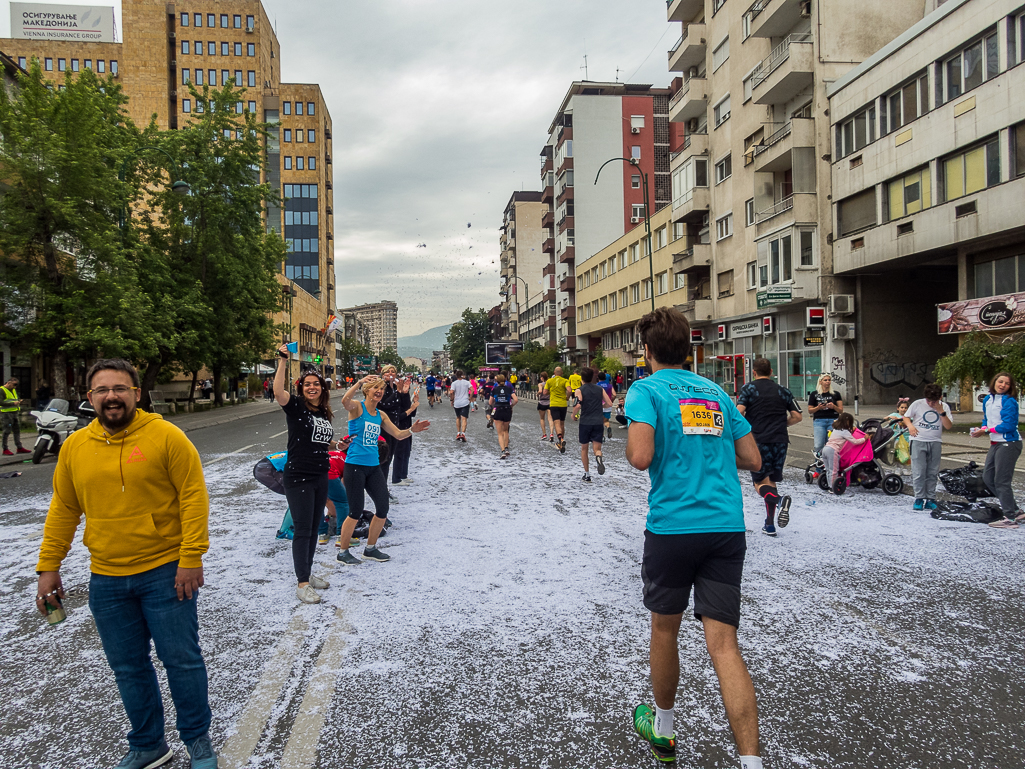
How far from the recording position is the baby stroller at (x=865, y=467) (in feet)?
31.2

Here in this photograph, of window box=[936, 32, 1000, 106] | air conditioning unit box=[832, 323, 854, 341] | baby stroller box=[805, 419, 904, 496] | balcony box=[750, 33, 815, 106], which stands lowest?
baby stroller box=[805, 419, 904, 496]

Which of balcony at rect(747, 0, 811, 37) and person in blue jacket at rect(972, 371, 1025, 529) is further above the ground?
balcony at rect(747, 0, 811, 37)

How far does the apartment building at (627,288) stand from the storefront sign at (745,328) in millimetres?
3980

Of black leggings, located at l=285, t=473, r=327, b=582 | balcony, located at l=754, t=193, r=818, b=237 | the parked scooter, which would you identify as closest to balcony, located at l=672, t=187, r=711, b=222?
balcony, located at l=754, t=193, r=818, b=237

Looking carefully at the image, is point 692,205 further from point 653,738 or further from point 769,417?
point 653,738

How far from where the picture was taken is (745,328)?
33531 millimetres

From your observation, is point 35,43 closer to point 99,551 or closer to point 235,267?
point 235,267

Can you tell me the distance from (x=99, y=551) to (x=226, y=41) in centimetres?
9008

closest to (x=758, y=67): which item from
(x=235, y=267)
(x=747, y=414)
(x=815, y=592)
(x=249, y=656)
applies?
(x=235, y=267)

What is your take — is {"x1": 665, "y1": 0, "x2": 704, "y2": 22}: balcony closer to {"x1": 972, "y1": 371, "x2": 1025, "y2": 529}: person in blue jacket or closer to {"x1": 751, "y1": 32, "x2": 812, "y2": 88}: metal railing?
{"x1": 751, "y1": 32, "x2": 812, "y2": 88}: metal railing

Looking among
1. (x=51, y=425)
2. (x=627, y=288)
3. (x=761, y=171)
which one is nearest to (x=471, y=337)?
(x=627, y=288)

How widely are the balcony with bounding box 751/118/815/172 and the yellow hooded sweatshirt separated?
3025cm

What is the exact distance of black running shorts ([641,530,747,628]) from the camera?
8.92 feet

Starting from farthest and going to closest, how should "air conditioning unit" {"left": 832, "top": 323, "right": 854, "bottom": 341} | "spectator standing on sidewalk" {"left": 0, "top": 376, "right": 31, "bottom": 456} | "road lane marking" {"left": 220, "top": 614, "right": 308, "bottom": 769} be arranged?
"air conditioning unit" {"left": 832, "top": 323, "right": 854, "bottom": 341}
"spectator standing on sidewalk" {"left": 0, "top": 376, "right": 31, "bottom": 456}
"road lane marking" {"left": 220, "top": 614, "right": 308, "bottom": 769}
